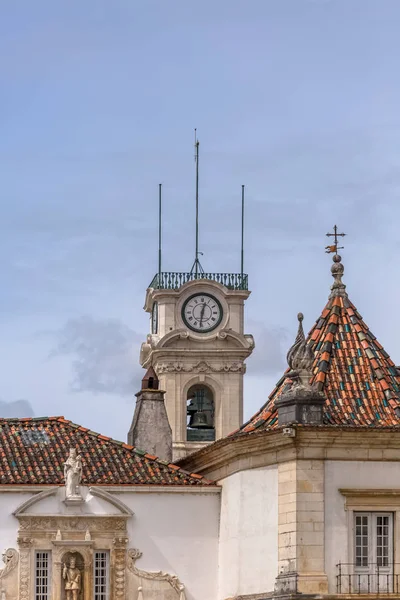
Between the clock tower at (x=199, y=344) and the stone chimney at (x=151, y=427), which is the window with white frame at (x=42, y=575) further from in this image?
the clock tower at (x=199, y=344)

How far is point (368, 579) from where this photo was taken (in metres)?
47.2

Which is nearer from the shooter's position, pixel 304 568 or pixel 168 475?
pixel 304 568

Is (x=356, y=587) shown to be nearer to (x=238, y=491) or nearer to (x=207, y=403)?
(x=238, y=491)

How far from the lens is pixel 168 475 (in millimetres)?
50969

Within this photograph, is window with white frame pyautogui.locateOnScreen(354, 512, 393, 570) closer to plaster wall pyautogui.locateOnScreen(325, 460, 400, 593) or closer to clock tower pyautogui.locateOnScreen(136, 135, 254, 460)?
plaster wall pyautogui.locateOnScreen(325, 460, 400, 593)

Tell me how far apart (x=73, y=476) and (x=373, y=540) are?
691cm

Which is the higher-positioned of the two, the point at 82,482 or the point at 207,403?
the point at 207,403

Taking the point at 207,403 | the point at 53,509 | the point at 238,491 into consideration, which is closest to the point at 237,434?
the point at 238,491

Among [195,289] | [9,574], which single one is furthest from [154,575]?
[195,289]

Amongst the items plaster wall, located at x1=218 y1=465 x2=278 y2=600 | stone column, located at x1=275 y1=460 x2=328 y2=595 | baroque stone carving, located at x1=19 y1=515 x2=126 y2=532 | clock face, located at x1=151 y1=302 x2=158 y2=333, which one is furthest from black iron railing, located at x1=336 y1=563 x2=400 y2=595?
clock face, located at x1=151 y1=302 x2=158 y2=333

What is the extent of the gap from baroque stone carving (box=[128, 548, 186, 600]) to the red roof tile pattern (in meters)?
3.60

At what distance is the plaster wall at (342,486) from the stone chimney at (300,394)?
1103 millimetres

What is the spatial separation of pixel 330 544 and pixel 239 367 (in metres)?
67.2

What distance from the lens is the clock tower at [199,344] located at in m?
112
